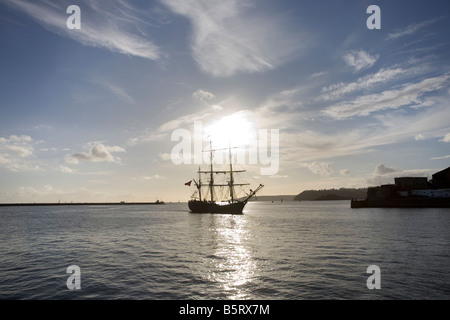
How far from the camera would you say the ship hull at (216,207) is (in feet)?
303

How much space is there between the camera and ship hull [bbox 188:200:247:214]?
92.3m

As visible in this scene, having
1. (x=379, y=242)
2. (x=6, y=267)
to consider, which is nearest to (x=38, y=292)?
(x=6, y=267)

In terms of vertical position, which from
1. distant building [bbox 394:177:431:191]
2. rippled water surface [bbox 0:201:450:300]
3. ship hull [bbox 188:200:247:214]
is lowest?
ship hull [bbox 188:200:247:214]

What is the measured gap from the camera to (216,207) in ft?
310

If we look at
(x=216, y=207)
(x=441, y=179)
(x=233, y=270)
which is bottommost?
(x=216, y=207)

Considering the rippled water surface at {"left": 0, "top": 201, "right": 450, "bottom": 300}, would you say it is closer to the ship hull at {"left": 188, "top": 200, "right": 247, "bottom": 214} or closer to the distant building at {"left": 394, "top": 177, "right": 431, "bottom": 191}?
the ship hull at {"left": 188, "top": 200, "right": 247, "bottom": 214}

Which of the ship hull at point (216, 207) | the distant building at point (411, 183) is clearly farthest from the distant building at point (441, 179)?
the ship hull at point (216, 207)

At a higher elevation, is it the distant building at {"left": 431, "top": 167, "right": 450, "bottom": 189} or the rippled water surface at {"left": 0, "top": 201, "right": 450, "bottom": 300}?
the distant building at {"left": 431, "top": 167, "right": 450, "bottom": 189}

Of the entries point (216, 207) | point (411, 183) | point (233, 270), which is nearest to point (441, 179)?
point (411, 183)

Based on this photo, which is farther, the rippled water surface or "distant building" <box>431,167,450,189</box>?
"distant building" <box>431,167,450,189</box>

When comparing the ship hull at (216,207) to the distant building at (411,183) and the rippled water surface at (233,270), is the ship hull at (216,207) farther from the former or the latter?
the rippled water surface at (233,270)

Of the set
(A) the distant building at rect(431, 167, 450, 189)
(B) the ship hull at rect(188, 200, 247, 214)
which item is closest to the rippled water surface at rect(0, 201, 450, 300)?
(B) the ship hull at rect(188, 200, 247, 214)

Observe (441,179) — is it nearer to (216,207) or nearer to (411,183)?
(411,183)
